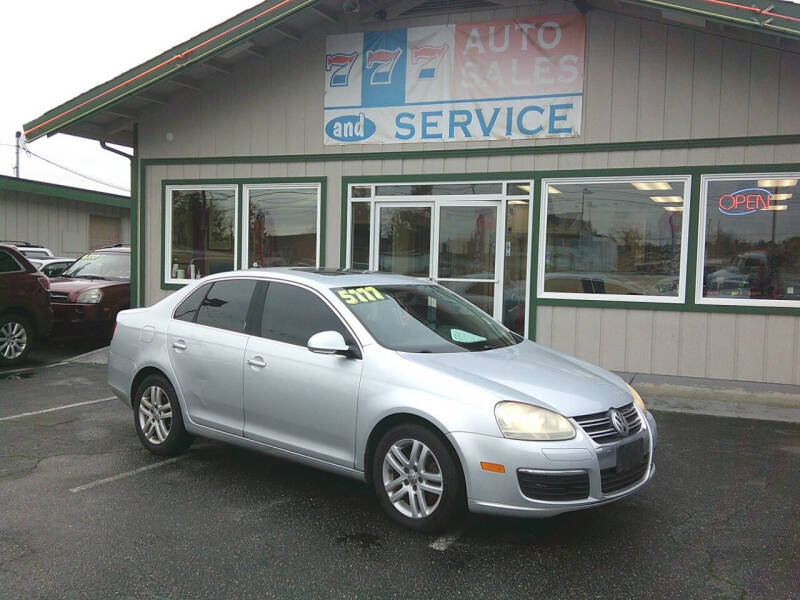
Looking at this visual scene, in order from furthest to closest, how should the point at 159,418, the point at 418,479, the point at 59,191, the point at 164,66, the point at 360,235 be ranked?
1. the point at 59,191
2. the point at 360,235
3. the point at 164,66
4. the point at 159,418
5. the point at 418,479

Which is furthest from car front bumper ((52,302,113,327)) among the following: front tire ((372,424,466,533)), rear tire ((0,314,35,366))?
front tire ((372,424,466,533))

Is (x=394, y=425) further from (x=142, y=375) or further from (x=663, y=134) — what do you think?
(x=663, y=134)

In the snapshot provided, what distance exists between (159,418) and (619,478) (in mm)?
3629

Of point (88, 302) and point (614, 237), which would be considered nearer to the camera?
point (614, 237)

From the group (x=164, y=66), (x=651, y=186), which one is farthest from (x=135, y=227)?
(x=651, y=186)

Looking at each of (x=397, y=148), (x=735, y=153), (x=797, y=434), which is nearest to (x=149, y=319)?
(x=397, y=148)

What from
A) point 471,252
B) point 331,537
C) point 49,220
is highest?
point 49,220

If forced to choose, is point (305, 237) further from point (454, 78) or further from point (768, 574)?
point (768, 574)

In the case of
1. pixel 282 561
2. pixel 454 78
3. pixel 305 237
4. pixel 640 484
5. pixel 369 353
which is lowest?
pixel 282 561

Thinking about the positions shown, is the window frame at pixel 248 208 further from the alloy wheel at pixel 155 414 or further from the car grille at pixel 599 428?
the car grille at pixel 599 428

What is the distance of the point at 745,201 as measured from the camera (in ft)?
28.5

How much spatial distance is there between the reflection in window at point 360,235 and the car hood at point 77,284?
451 cm

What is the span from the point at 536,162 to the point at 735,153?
2.44 meters

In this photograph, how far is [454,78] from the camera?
980 cm
